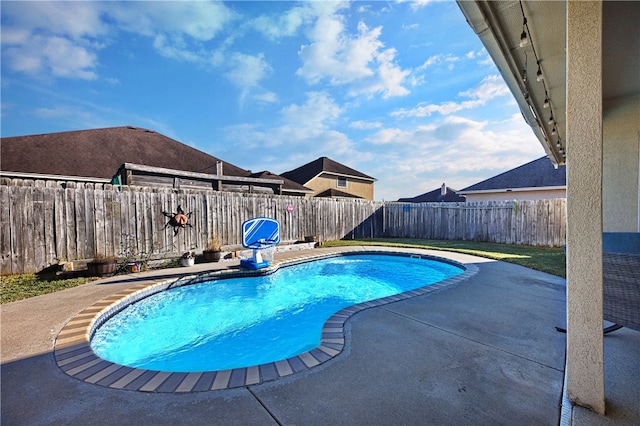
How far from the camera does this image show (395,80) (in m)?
8.77

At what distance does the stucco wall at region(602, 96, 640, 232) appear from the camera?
4.83m

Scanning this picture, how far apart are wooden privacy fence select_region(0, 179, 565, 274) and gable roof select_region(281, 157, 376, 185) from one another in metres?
8.13

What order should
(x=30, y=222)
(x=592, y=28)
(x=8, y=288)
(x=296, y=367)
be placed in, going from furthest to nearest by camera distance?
(x=30, y=222)
(x=8, y=288)
(x=296, y=367)
(x=592, y=28)

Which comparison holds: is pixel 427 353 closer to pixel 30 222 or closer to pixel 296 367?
pixel 296 367

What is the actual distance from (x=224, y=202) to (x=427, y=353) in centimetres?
772

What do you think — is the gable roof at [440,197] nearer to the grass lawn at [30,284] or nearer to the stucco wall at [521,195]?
the stucco wall at [521,195]

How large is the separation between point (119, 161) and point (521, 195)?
64.6 feet

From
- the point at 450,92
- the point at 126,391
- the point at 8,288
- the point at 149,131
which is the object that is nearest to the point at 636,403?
the point at 126,391

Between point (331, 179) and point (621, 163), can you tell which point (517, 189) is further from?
point (331, 179)

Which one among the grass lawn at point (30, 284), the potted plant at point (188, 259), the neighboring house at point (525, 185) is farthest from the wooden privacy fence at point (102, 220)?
the neighboring house at point (525, 185)

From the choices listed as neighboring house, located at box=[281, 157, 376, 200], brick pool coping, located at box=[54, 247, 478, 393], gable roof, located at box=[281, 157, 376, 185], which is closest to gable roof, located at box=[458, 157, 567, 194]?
neighboring house, located at box=[281, 157, 376, 200]

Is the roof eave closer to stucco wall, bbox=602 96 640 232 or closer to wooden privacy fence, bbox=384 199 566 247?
wooden privacy fence, bbox=384 199 566 247

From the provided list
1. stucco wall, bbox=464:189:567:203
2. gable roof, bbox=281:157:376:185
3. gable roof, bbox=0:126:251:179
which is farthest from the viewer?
gable roof, bbox=281:157:376:185

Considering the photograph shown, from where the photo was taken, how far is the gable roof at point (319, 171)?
70.0 feet
